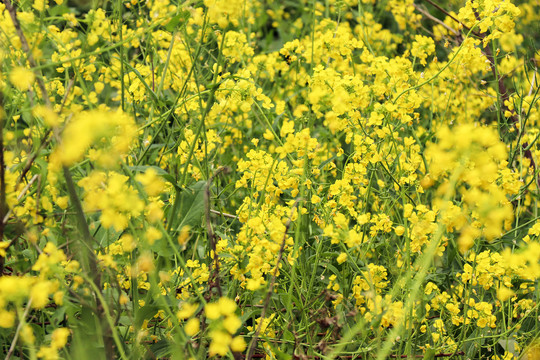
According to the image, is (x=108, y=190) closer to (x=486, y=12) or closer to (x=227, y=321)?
(x=227, y=321)

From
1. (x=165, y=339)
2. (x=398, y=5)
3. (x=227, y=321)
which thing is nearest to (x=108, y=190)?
(x=227, y=321)

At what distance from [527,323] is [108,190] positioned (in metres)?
1.42

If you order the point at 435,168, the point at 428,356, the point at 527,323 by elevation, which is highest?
the point at 435,168

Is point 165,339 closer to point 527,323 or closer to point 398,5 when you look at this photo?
point 527,323

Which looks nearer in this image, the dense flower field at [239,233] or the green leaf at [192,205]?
the dense flower field at [239,233]

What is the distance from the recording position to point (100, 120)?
3.00 feet

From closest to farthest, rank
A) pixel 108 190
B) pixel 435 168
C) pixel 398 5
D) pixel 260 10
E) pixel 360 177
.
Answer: pixel 108 190, pixel 435 168, pixel 360 177, pixel 398 5, pixel 260 10

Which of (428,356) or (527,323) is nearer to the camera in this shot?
(428,356)

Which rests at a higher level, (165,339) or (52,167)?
(52,167)

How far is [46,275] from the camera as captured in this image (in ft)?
3.66

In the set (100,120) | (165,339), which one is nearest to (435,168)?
(100,120)

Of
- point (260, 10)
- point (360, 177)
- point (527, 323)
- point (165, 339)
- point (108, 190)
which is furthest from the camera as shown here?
point (260, 10)

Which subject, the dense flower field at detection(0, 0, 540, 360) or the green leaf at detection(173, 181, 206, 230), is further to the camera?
the green leaf at detection(173, 181, 206, 230)

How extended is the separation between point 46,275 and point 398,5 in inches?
108
